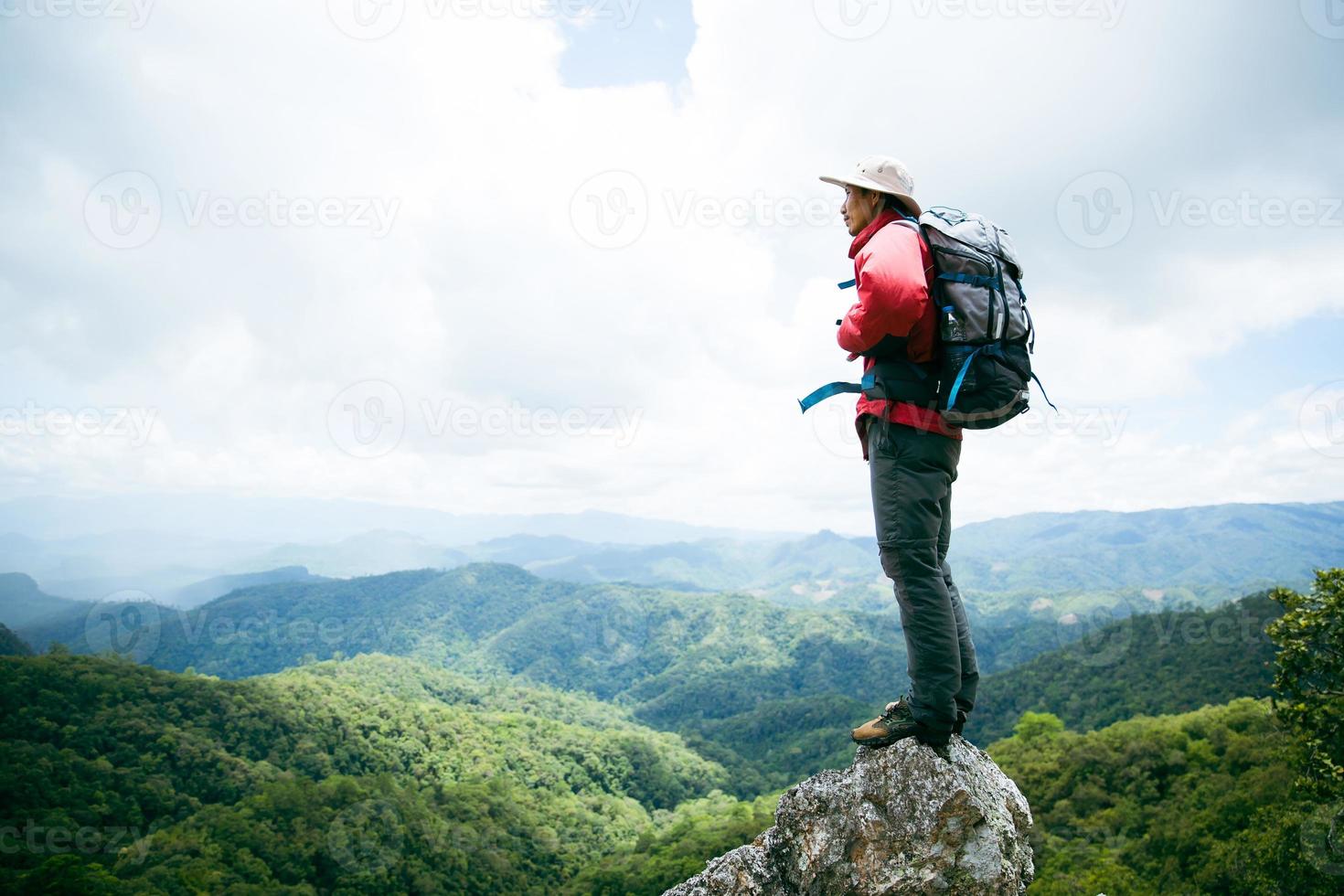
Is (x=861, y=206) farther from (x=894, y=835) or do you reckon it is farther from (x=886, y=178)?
(x=894, y=835)

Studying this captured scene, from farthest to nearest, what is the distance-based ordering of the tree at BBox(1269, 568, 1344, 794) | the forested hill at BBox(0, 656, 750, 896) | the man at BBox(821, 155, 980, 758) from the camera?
the forested hill at BBox(0, 656, 750, 896) < the tree at BBox(1269, 568, 1344, 794) < the man at BBox(821, 155, 980, 758)

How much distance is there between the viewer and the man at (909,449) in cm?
414

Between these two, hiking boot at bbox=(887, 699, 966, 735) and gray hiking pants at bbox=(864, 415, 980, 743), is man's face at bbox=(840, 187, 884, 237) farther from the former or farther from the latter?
hiking boot at bbox=(887, 699, 966, 735)

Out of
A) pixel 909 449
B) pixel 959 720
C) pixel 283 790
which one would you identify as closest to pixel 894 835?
pixel 959 720

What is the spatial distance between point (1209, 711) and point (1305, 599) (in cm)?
4946

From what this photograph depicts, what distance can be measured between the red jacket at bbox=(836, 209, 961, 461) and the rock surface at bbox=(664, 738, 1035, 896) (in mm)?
2458

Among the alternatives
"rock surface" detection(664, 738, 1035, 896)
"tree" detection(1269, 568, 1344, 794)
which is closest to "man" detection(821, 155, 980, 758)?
"rock surface" detection(664, 738, 1035, 896)

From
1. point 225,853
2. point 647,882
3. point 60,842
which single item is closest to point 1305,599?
point 647,882

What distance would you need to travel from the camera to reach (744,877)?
5.16 metres

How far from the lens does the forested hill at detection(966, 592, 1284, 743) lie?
80.9 meters

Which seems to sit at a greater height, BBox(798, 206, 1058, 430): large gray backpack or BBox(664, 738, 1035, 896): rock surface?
BBox(798, 206, 1058, 430): large gray backpack

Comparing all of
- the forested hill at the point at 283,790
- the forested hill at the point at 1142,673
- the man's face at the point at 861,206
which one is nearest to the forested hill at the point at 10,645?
the forested hill at the point at 283,790

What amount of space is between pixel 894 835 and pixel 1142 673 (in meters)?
115

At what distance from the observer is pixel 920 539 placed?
4.17 m
